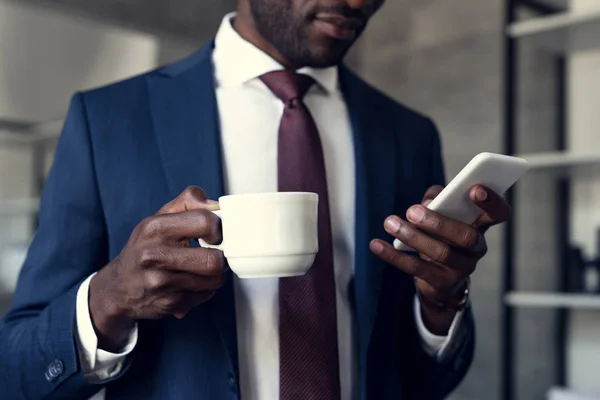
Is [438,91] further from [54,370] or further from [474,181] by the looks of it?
[54,370]

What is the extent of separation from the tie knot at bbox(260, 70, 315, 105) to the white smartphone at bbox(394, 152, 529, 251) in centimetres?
30

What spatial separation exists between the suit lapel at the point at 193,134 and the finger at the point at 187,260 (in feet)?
0.61

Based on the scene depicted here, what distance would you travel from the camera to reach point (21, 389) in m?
0.76

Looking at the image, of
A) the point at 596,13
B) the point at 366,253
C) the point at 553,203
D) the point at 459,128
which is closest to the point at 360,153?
the point at 366,253

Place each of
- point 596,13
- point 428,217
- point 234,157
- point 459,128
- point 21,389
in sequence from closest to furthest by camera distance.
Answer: point 428,217 < point 21,389 < point 234,157 < point 596,13 < point 459,128

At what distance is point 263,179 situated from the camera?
863 mm

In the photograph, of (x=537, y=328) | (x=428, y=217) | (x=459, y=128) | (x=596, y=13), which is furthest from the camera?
(x=459, y=128)

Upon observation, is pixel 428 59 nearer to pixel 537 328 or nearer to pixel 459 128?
pixel 459 128

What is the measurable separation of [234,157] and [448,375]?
1.46 ft

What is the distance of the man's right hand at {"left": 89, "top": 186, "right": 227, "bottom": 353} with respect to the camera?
0.59 m

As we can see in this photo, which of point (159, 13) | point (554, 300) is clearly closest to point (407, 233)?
point (554, 300)

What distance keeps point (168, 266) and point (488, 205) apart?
0.33 m

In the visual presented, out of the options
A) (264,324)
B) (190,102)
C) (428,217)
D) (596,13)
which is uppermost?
(596,13)

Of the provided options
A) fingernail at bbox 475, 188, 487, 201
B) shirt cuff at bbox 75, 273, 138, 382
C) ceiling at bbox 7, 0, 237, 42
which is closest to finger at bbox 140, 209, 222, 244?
shirt cuff at bbox 75, 273, 138, 382
